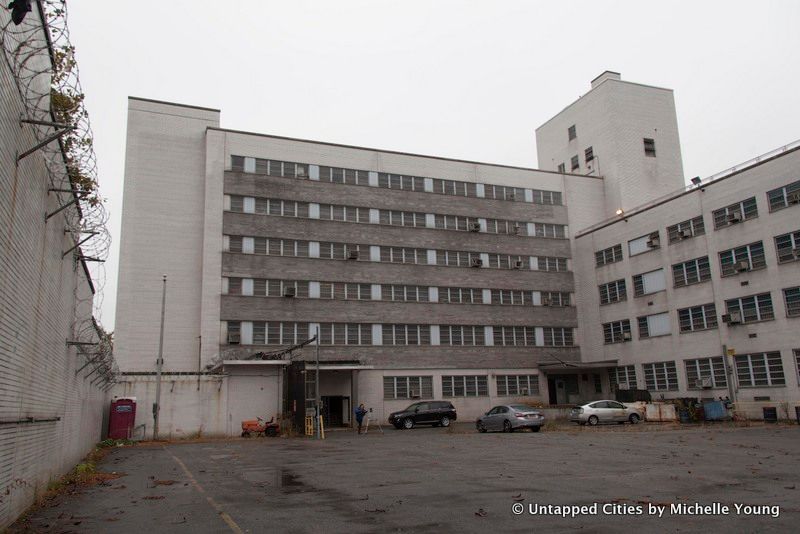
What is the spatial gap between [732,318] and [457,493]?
32.7m

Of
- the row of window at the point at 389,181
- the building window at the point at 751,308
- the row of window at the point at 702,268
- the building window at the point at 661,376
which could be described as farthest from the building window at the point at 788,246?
the row of window at the point at 389,181

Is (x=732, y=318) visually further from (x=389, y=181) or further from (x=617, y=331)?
(x=389, y=181)

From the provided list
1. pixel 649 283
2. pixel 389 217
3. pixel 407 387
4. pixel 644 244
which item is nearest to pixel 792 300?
pixel 649 283

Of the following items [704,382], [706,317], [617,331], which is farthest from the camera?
[617,331]

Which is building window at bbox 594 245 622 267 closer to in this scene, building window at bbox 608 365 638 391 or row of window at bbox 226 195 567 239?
row of window at bbox 226 195 567 239

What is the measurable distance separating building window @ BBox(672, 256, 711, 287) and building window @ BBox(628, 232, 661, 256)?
2333mm

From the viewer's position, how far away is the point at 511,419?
3281 cm

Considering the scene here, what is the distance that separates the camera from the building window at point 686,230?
41969 millimetres

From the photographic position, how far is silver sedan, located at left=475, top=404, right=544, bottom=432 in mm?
32469

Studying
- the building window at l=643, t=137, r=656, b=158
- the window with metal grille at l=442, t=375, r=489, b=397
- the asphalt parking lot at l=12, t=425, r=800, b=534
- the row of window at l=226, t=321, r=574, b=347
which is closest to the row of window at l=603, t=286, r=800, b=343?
the row of window at l=226, t=321, r=574, b=347

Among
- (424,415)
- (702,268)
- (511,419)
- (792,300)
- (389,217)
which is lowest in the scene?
(511,419)

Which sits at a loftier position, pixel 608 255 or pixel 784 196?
pixel 608 255

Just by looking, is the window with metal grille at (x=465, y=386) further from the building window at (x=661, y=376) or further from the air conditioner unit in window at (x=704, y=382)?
the air conditioner unit in window at (x=704, y=382)

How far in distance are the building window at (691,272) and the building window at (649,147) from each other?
15.9m
